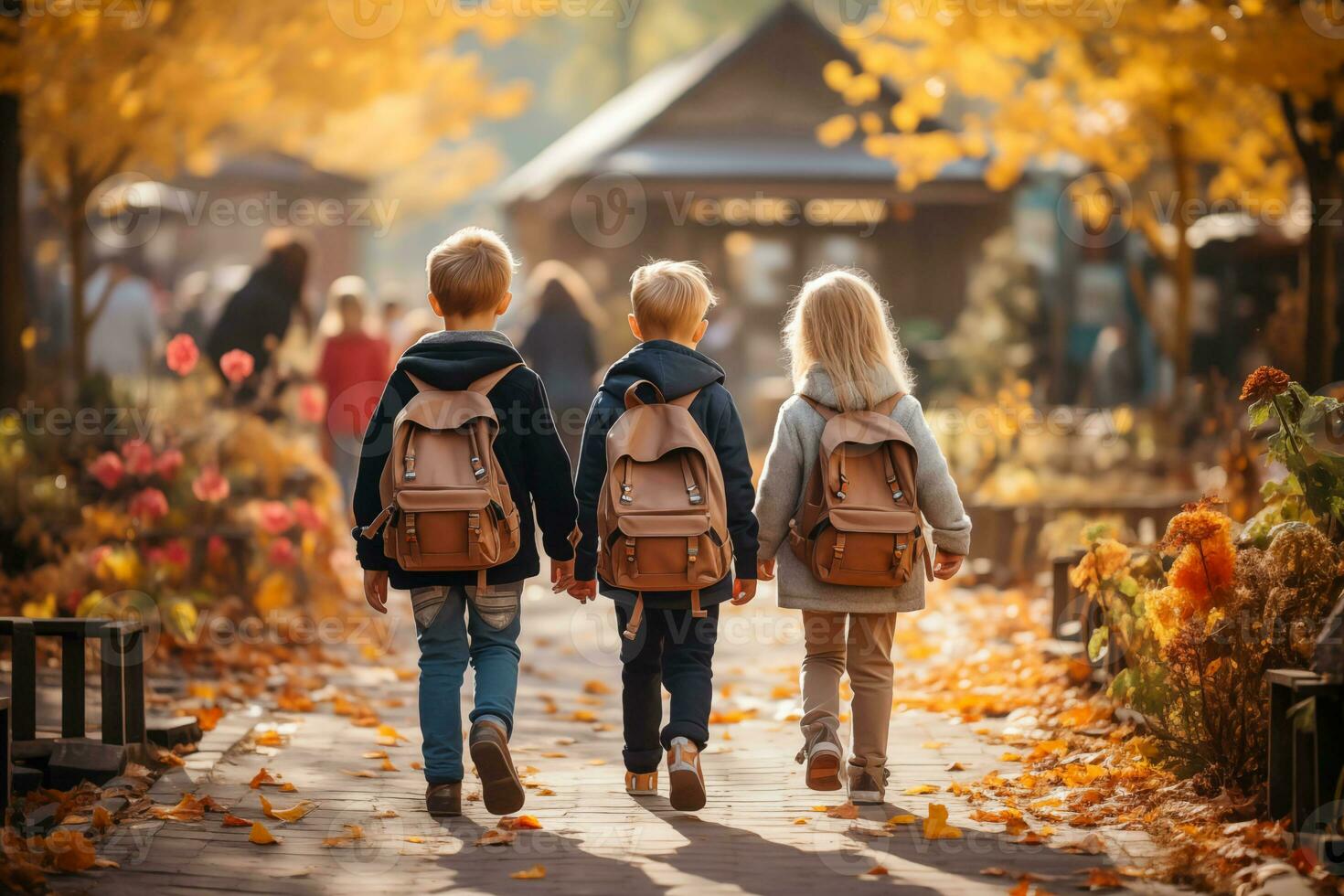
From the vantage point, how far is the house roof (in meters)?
22.2

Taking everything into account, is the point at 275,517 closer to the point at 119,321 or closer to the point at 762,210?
the point at 119,321

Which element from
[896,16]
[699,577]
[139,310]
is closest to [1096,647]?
[699,577]

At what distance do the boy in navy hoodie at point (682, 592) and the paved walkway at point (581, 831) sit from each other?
0.25 metres

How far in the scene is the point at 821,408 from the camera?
16.3ft

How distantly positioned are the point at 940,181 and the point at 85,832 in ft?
64.5

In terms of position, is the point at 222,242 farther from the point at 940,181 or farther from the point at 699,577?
the point at 699,577

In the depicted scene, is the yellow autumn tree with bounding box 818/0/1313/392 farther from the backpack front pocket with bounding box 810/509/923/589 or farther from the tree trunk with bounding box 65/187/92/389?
the tree trunk with bounding box 65/187/92/389

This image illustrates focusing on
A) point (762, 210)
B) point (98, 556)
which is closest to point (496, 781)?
point (98, 556)

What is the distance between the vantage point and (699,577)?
4660mm

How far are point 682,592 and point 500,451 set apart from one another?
2.36ft

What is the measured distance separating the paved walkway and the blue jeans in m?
0.23
